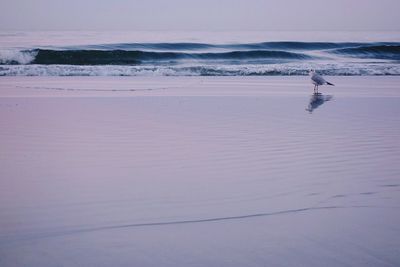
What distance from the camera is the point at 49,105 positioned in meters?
→ 7.95

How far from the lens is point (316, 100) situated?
935 centimetres

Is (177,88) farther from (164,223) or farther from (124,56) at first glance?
(124,56)

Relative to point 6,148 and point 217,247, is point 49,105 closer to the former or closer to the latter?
point 6,148

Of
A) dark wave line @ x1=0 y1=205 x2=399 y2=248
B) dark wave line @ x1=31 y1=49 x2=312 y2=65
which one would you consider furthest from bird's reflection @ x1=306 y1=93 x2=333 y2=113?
dark wave line @ x1=31 y1=49 x2=312 y2=65

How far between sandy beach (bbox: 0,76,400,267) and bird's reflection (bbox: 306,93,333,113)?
20.9 inches

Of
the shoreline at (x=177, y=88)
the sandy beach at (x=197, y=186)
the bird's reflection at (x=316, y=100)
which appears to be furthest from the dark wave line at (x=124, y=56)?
the sandy beach at (x=197, y=186)

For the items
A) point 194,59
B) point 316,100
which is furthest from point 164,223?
point 194,59

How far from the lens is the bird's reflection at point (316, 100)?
27.5ft

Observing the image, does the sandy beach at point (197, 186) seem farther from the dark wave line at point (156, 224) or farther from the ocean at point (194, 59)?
the ocean at point (194, 59)

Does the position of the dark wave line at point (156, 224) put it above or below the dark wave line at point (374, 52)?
below

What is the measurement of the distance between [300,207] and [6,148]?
10.2 feet

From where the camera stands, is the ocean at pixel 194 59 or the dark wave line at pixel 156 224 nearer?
the dark wave line at pixel 156 224

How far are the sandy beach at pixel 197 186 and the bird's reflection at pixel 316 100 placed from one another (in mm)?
531

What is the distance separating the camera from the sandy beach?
2592 mm
